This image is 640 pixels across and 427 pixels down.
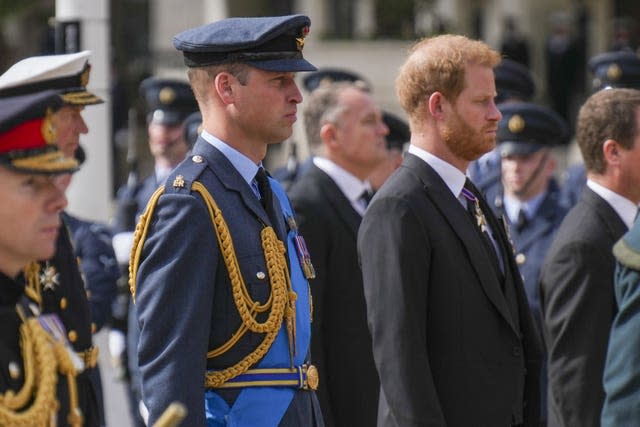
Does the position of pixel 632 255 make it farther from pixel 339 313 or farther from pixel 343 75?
pixel 343 75

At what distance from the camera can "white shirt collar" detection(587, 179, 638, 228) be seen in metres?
6.13

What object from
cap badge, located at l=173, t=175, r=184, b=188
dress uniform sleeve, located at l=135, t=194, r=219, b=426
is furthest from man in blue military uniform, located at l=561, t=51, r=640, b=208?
dress uniform sleeve, located at l=135, t=194, r=219, b=426

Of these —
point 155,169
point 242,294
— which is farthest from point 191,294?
point 155,169

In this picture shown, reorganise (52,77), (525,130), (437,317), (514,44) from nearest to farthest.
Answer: (52,77), (437,317), (525,130), (514,44)

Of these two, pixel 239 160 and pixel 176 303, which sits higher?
pixel 239 160

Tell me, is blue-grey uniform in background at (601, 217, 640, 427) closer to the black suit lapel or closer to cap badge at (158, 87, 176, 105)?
the black suit lapel

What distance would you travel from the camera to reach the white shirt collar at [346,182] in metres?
6.93

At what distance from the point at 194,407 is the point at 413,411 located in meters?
0.84

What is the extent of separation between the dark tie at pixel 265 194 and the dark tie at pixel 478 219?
754 mm

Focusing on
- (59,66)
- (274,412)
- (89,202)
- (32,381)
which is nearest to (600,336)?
(274,412)

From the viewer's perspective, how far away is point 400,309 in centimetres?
504

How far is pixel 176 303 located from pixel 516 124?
4.66m

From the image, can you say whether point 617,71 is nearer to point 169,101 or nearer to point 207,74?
point 169,101

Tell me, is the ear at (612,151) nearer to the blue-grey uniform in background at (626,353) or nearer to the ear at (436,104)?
the ear at (436,104)
